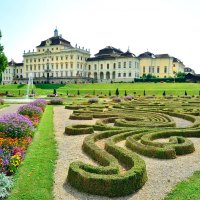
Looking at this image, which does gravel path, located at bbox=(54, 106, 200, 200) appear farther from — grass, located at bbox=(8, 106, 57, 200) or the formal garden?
grass, located at bbox=(8, 106, 57, 200)

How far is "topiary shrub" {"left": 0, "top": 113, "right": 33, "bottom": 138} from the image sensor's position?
8289mm

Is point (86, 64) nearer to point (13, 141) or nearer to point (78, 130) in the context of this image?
point (78, 130)

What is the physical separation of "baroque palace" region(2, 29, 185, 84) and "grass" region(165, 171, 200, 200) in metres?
69.9

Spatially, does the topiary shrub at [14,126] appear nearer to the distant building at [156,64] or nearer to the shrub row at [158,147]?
the shrub row at [158,147]

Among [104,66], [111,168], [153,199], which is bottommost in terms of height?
[153,199]

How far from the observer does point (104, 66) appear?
8150 cm

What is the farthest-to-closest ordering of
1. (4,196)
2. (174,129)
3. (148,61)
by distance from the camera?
(148,61) < (174,129) < (4,196)

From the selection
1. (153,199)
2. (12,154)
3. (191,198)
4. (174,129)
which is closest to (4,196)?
(12,154)

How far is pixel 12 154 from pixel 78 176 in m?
2.11

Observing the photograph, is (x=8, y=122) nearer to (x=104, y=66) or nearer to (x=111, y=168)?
(x=111, y=168)

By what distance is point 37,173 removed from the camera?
6.16 m

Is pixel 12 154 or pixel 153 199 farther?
pixel 12 154

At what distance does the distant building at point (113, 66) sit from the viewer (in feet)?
253

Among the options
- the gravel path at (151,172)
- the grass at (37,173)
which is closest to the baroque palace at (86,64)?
the grass at (37,173)
